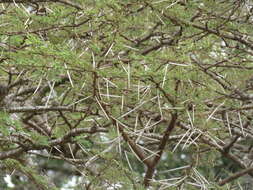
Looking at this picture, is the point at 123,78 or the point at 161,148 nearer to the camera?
the point at 123,78

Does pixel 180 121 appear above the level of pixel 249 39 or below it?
below

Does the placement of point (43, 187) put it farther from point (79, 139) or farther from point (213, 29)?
point (213, 29)

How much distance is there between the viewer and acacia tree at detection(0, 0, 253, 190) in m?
2.26

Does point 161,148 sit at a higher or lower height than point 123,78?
lower

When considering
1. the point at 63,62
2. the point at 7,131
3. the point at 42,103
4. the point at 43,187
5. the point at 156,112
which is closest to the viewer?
the point at 63,62

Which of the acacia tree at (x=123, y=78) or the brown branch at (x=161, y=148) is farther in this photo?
the brown branch at (x=161, y=148)

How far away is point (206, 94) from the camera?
2635 mm

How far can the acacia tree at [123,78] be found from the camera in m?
2.26

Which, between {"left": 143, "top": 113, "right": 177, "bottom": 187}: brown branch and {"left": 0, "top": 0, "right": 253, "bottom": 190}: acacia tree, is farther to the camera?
{"left": 143, "top": 113, "right": 177, "bottom": 187}: brown branch

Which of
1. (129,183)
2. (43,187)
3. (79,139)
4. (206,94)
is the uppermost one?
(206,94)

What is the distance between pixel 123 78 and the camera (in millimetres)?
2332

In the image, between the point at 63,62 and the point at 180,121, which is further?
the point at 180,121

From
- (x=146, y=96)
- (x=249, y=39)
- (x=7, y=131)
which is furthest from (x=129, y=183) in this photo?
(x=249, y=39)

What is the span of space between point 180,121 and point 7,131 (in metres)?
0.84
